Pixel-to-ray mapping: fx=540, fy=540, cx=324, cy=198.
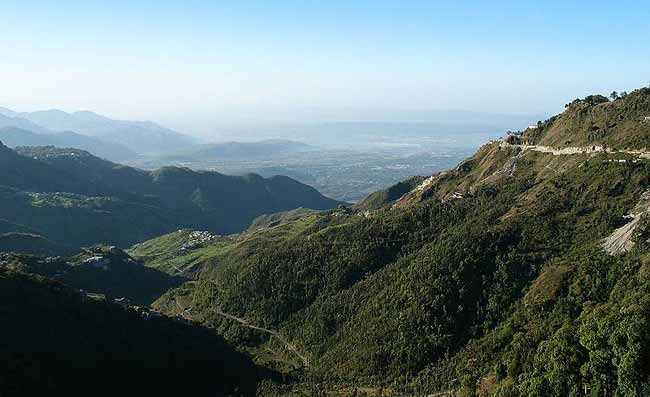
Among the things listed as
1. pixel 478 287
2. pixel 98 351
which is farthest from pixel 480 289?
pixel 98 351

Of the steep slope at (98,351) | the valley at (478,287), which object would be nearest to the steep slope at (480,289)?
the valley at (478,287)

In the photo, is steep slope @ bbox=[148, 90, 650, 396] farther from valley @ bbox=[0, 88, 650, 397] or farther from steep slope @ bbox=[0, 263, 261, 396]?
steep slope @ bbox=[0, 263, 261, 396]

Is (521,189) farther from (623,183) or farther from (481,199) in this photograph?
(623,183)

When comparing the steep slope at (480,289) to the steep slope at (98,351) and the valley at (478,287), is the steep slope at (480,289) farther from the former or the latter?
the steep slope at (98,351)

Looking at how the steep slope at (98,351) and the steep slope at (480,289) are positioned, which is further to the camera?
the steep slope at (98,351)

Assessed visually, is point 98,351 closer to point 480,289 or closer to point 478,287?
point 478,287

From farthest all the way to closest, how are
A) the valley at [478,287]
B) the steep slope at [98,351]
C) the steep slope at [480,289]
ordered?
the steep slope at [98,351]
the valley at [478,287]
the steep slope at [480,289]

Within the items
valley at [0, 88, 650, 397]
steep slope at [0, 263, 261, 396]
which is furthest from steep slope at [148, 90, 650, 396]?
steep slope at [0, 263, 261, 396]

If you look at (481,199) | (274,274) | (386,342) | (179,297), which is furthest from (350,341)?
(179,297)
